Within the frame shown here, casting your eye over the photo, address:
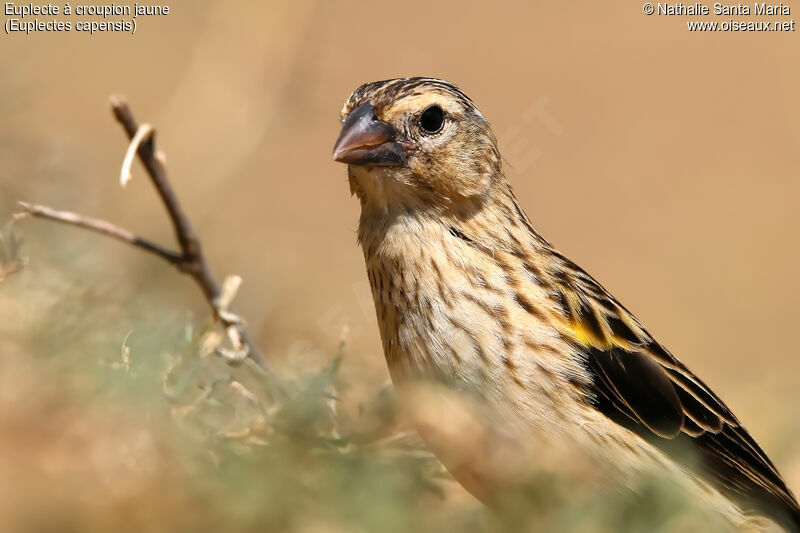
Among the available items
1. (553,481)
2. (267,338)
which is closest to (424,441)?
(553,481)

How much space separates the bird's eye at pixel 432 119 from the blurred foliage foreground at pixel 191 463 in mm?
1489

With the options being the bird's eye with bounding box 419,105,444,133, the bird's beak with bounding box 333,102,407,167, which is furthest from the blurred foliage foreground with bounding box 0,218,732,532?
the bird's eye with bounding box 419,105,444,133

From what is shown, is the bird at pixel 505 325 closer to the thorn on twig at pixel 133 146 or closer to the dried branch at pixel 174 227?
the dried branch at pixel 174 227

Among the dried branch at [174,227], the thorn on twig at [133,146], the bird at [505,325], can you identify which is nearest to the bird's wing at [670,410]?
the bird at [505,325]

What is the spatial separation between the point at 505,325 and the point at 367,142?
0.72 m

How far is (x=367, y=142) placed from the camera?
315 cm

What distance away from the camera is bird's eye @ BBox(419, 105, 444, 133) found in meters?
3.32

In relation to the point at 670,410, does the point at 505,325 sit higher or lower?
higher

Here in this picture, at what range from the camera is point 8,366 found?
5.83 feet

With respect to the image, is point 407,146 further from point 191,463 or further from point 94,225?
point 191,463

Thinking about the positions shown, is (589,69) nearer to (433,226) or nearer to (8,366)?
(433,226)

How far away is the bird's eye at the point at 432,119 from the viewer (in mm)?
3316

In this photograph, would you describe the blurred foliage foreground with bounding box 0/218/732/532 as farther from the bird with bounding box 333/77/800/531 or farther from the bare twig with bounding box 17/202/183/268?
the bird with bounding box 333/77/800/531

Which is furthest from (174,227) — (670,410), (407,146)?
(670,410)
